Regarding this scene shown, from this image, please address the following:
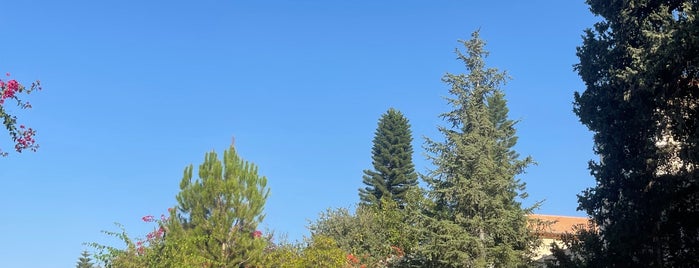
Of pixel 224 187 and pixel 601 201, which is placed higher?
pixel 224 187

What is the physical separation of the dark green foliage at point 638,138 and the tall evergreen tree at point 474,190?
571 cm

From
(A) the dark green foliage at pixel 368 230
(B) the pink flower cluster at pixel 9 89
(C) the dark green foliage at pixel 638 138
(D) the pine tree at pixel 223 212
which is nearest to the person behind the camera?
(B) the pink flower cluster at pixel 9 89

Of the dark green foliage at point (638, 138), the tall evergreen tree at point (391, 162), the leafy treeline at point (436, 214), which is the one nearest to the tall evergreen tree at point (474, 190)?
the leafy treeline at point (436, 214)

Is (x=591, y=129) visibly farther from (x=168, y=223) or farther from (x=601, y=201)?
(x=168, y=223)

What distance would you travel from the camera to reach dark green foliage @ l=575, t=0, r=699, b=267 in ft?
40.3

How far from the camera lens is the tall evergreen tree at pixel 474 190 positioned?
20625mm

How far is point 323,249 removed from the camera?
2266 cm

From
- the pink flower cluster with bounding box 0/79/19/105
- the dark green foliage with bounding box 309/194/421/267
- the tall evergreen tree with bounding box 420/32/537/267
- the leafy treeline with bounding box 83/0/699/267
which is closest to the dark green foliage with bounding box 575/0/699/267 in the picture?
the leafy treeline with bounding box 83/0/699/267

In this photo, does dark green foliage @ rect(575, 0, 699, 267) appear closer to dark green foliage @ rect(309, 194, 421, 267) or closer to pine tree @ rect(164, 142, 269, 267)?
pine tree @ rect(164, 142, 269, 267)

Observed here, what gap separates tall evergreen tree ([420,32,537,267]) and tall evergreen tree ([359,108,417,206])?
74.8 feet

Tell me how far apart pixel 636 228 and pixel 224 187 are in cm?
1267

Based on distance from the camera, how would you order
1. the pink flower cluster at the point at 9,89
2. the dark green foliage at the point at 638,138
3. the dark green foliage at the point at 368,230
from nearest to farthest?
the pink flower cluster at the point at 9,89 < the dark green foliage at the point at 638,138 < the dark green foliage at the point at 368,230

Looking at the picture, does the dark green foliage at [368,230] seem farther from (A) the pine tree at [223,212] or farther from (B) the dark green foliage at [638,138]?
(B) the dark green foliage at [638,138]

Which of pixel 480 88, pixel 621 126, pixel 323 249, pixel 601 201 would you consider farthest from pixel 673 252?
pixel 323 249
